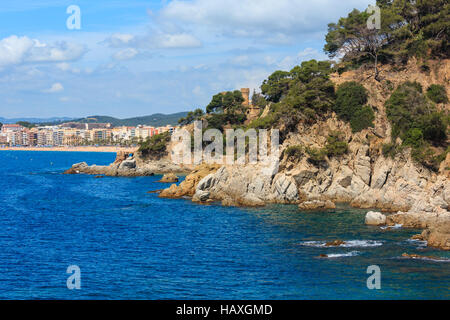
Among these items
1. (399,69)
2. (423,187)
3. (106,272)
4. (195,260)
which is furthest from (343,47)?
(106,272)

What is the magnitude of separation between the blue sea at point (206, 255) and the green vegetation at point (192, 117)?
54548 millimetres

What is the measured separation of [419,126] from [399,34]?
16709mm

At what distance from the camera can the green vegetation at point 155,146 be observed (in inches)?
4048

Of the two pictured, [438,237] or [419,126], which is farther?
[419,126]

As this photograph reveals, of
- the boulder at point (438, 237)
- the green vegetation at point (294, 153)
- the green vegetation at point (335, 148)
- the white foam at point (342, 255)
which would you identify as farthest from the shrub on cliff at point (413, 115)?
the white foam at point (342, 255)

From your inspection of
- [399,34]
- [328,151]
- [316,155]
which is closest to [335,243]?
[316,155]

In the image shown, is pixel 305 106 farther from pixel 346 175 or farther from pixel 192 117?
pixel 192 117

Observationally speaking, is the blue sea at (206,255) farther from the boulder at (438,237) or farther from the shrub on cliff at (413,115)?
the shrub on cliff at (413,115)

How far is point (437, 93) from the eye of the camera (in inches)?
2347

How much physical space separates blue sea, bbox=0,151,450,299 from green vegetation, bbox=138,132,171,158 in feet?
157

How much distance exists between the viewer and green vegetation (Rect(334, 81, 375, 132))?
5891cm

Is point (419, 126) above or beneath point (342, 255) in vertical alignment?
above

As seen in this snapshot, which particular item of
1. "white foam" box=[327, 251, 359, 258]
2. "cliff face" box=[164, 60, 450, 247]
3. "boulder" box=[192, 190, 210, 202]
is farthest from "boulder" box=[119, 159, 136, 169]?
"white foam" box=[327, 251, 359, 258]

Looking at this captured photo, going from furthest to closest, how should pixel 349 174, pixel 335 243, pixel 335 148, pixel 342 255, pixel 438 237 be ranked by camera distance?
pixel 335 148 → pixel 349 174 → pixel 335 243 → pixel 438 237 → pixel 342 255
